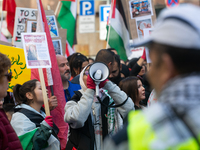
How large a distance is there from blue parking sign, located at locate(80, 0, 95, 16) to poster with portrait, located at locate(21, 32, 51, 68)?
26.4 ft

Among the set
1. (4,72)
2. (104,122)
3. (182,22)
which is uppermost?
(182,22)

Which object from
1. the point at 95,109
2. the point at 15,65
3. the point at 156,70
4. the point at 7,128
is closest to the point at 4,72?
the point at 7,128

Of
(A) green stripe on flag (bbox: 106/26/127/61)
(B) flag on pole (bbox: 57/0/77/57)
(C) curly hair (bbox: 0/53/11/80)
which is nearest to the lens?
(C) curly hair (bbox: 0/53/11/80)

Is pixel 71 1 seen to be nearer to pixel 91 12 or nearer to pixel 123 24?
pixel 123 24

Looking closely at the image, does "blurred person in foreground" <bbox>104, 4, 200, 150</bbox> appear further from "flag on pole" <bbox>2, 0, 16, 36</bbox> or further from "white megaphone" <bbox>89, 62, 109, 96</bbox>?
"flag on pole" <bbox>2, 0, 16, 36</bbox>

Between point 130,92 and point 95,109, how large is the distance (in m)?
0.80

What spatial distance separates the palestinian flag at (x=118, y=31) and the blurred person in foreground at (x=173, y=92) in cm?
470

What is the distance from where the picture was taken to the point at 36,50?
3426mm

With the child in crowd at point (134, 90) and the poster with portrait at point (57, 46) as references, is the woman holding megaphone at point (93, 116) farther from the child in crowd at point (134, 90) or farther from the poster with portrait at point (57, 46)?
the poster with portrait at point (57, 46)

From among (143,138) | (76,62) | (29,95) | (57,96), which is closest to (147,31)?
(76,62)

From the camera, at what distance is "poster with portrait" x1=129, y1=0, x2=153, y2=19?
5172mm

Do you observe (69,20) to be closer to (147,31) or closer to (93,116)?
(147,31)

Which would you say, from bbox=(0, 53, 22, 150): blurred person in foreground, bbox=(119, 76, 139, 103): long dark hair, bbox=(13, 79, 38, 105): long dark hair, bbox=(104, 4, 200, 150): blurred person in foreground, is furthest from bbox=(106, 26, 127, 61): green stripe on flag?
bbox=(104, 4, 200, 150): blurred person in foreground

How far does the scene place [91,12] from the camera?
11.5 m
